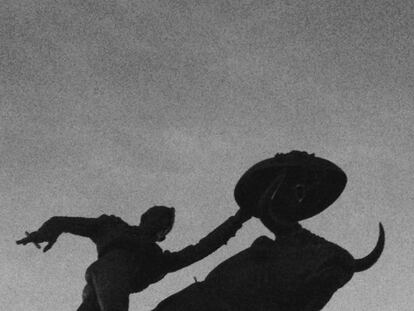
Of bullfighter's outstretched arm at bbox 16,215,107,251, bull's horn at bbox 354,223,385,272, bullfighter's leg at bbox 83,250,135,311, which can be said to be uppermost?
bullfighter's outstretched arm at bbox 16,215,107,251

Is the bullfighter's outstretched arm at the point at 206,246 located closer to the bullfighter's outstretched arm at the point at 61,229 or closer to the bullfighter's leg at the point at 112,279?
the bullfighter's leg at the point at 112,279

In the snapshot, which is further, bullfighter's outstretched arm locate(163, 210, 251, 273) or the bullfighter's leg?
bullfighter's outstretched arm locate(163, 210, 251, 273)

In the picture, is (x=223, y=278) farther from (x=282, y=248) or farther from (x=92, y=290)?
(x=92, y=290)

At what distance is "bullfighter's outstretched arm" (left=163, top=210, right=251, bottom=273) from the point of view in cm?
779

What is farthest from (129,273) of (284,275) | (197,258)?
(284,275)

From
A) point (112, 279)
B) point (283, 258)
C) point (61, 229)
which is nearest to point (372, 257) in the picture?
point (283, 258)

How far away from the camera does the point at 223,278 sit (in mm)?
7645

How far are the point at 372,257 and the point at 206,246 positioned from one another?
1.63 meters

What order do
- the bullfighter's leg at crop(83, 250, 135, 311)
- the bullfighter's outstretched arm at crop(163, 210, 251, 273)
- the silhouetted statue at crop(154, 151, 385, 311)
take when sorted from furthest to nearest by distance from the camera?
the bullfighter's outstretched arm at crop(163, 210, 251, 273) → the silhouetted statue at crop(154, 151, 385, 311) → the bullfighter's leg at crop(83, 250, 135, 311)

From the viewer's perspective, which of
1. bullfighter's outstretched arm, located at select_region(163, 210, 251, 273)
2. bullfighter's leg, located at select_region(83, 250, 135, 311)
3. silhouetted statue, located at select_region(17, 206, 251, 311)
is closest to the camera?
bullfighter's leg, located at select_region(83, 250, 135, 311)

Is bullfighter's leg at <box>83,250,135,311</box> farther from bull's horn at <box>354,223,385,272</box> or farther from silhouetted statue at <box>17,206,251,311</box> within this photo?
bull's horn at <box>354,223,385,272</box>

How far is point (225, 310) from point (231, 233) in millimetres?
958

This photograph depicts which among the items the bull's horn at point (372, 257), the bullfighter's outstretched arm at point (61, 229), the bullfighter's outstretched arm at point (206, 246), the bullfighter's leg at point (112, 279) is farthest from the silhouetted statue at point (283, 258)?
the bullfighter's outstretched arm at point (61, 229)

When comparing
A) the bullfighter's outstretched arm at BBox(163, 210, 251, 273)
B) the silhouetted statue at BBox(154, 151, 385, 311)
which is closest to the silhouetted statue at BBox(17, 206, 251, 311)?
the bullfighter's outstretched arm at BBox(163, 210, 251, 273)
